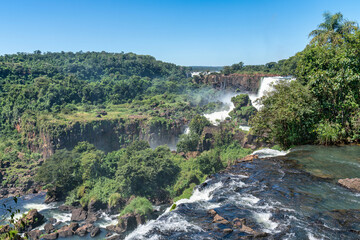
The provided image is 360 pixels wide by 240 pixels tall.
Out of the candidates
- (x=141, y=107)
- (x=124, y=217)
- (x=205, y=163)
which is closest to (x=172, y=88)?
(x=141, y=107)

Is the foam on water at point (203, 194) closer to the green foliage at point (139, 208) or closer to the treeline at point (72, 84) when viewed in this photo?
the green foliage at point (139, 208)

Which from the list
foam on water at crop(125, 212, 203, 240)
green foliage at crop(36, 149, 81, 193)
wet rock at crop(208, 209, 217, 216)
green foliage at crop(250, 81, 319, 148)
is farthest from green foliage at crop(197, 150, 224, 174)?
foam on water at crop(125, 212, 203, 240)

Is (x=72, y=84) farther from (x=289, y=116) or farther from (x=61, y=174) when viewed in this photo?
(x=289, y=116)

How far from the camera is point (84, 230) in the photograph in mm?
29047

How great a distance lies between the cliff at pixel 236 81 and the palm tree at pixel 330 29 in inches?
1602

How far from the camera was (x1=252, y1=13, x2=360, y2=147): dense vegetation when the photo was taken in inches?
621

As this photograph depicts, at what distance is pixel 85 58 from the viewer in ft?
423

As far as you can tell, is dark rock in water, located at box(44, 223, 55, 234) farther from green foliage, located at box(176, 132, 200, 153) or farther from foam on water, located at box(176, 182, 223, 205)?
foam on water, located at box(176, 182, 223, 205)

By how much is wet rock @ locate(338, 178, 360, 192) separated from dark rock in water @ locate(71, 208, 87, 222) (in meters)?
30.8

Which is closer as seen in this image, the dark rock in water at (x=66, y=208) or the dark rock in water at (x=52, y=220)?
the dark rock in water at (x=52, y=220)

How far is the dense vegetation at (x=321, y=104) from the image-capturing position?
15773mm

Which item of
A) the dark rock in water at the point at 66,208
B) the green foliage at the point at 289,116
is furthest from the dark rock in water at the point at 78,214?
the green foliage at the point at 289,116

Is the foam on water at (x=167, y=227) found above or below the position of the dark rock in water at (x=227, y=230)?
below

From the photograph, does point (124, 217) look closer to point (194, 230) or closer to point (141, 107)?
point (194, 230)
